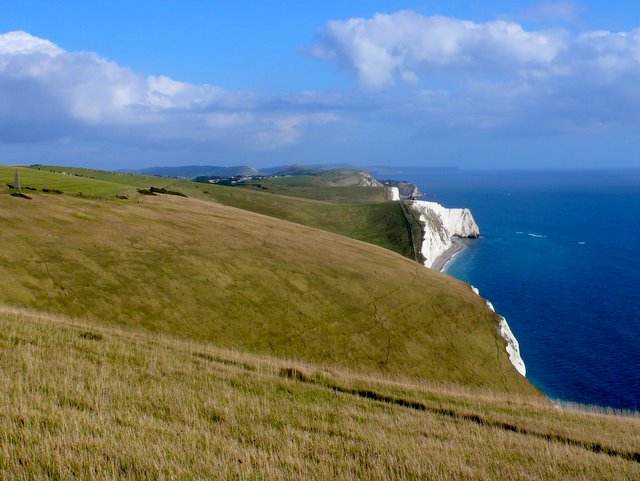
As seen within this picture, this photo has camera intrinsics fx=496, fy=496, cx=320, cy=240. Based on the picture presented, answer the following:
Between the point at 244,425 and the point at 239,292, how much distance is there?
38528 mm

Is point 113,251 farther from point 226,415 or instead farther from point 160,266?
point 226,415

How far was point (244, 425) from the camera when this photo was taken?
13.9 meters

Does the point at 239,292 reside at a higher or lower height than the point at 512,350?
higher

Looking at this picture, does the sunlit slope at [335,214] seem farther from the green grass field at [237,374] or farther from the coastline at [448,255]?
the green grass field at [237,374]

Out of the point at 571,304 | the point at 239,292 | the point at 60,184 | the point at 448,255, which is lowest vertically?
the point at 571,304

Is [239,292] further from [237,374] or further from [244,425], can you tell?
[244,425]

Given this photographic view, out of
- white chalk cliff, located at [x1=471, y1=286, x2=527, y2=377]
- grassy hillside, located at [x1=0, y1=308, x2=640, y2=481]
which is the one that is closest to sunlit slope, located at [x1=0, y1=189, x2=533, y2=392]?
white chalk cliff, located at [x1=471, y1=286, x2=527, y2=377]

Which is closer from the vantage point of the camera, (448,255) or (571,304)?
(571,304)

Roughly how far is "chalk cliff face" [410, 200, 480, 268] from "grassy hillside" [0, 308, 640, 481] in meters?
112

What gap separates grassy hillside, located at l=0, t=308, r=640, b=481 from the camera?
10445 mm

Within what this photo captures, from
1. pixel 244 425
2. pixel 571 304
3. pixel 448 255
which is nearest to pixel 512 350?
pixel 571 304

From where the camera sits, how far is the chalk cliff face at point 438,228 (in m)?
140

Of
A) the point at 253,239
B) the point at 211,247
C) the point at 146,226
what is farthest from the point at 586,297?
the point at 146,226

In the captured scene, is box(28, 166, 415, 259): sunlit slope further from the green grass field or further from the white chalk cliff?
the green grass field
